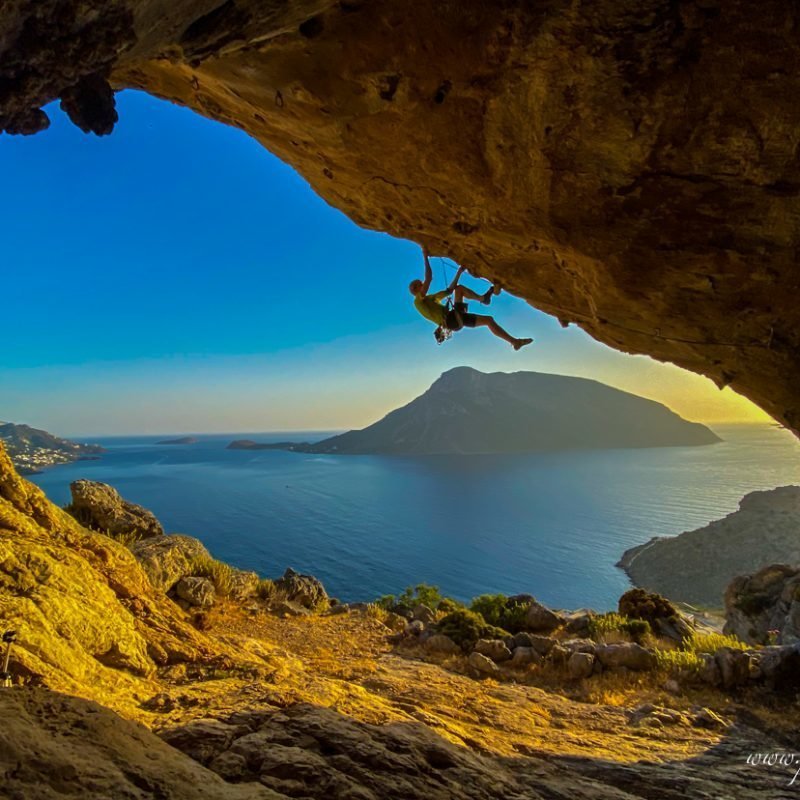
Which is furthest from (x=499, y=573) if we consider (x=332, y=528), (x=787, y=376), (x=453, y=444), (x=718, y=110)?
(x=453, y=444)

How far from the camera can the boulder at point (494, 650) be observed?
9383 mm

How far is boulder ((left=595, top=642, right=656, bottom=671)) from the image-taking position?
8.76m

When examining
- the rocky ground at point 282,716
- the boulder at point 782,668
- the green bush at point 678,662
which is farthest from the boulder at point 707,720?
the boulder at point 782,668

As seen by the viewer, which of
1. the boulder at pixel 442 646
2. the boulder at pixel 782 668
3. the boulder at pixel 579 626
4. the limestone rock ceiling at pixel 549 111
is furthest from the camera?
the boulder at pixel 579 626

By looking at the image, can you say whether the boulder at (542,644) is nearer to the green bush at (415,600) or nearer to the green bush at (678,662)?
the green bush at (678,662)

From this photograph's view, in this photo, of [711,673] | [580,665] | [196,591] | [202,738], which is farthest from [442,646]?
[202,738]

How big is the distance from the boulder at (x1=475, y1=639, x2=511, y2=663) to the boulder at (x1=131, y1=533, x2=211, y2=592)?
292 inches

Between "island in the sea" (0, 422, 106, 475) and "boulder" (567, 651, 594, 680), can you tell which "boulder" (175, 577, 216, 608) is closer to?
"boulder" (567, 651, 594, 680)

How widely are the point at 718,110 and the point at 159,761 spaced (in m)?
6.88

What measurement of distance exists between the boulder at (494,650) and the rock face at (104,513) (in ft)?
32.1

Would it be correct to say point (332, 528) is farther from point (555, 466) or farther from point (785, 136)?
point (555, 466)

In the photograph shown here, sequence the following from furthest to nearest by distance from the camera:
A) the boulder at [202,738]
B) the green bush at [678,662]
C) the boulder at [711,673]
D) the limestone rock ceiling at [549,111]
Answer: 1. the green bush at [678,662]
2. the boulder at [711,673]
3. the limestone rock ceiling at [549,111]
4. the boulder at [202,738]

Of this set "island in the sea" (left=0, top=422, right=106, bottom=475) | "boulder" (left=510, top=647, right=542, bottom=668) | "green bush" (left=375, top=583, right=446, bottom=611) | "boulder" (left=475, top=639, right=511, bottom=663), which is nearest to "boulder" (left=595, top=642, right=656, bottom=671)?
"boulder" (left=510, top=647, right=542, bottom=668)

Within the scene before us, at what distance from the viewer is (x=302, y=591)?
43.0ft
